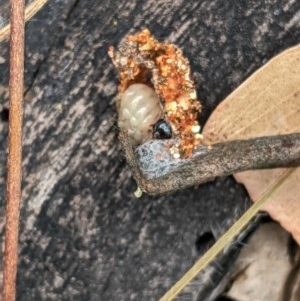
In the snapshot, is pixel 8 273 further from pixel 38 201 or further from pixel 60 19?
pixel 60 19

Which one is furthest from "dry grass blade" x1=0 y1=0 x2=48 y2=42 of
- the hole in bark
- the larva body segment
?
the hole in bark

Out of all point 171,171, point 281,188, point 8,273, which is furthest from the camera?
point 281,188

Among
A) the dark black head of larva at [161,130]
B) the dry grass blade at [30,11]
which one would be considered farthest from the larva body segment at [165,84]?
the dry grass blade at [30,11]

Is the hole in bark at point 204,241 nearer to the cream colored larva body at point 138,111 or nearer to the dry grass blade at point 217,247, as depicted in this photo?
the dry grass blade at point 217,247

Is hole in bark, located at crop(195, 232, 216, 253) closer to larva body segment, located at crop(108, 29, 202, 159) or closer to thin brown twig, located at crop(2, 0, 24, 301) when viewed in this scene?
larva body segment, located at crop(108, 29, 202, 159)

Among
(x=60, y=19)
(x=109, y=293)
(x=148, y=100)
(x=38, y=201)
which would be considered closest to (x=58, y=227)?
(x=38, y=201)
